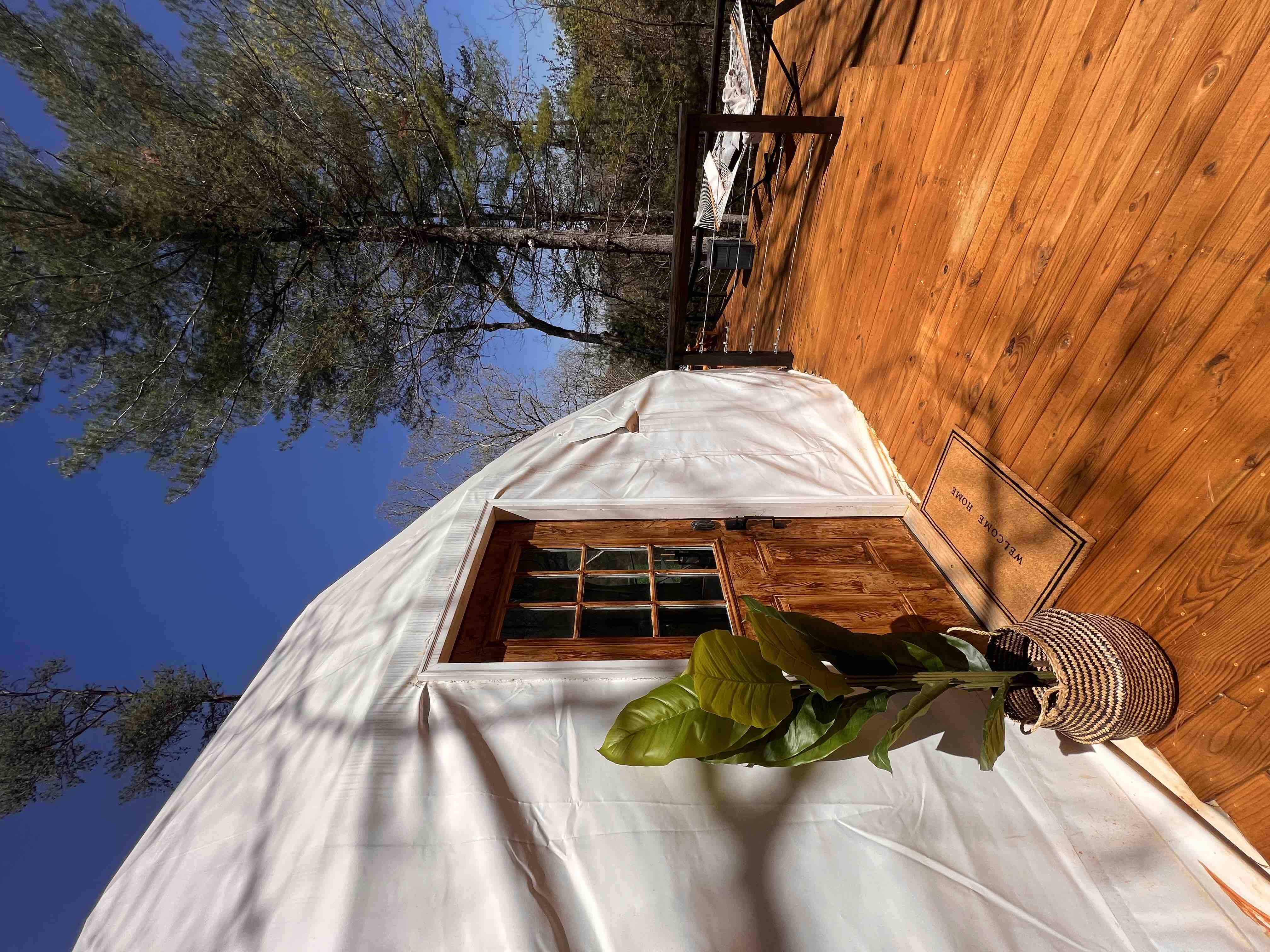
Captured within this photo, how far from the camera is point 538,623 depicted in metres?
2.07

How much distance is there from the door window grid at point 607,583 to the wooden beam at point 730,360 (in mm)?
1751

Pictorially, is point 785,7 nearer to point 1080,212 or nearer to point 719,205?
point 719,205

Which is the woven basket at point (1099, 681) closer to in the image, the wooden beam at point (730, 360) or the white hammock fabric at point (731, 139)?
the wooden beam at point (730, 360)

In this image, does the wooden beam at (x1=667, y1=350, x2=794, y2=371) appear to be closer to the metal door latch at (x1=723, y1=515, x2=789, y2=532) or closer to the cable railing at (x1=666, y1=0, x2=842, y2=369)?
the cable railing at (x1=666, y1=0, x2=842, y2=369)

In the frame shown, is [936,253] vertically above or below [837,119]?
below

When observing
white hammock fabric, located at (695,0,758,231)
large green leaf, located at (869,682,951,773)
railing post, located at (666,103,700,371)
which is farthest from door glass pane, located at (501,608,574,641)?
white hammock fabric, located at (695,0,758,231)

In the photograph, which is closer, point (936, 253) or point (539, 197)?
point (936, 253)

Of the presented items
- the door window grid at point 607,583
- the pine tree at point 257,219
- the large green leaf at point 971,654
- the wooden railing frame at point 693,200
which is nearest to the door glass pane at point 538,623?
the door window grid at point 607,583

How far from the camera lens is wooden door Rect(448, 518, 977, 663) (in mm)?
1976

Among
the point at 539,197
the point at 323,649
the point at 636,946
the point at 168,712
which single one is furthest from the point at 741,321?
the point at 168,712

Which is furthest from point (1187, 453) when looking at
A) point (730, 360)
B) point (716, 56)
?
point (716, 56)

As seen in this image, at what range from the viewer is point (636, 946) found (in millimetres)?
1126

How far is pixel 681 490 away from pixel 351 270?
4.83 m

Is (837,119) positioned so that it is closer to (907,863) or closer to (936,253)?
(936,253)
